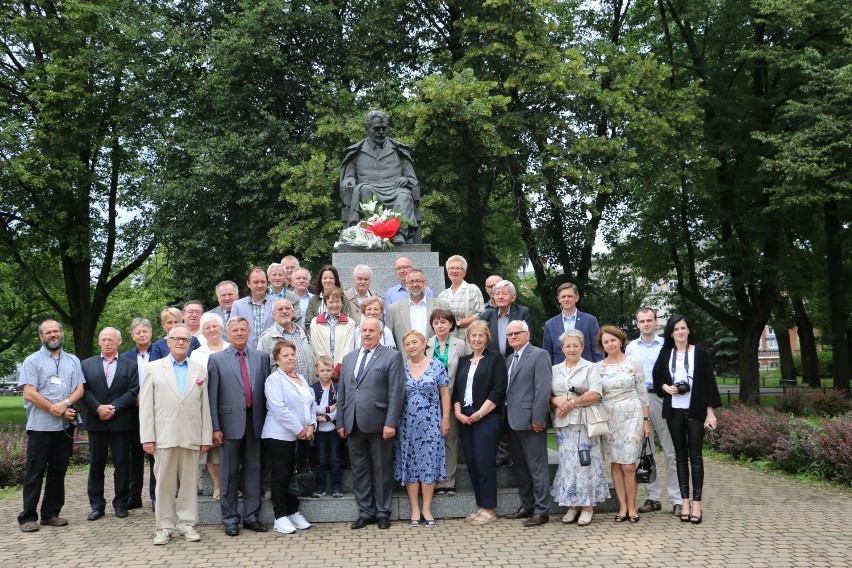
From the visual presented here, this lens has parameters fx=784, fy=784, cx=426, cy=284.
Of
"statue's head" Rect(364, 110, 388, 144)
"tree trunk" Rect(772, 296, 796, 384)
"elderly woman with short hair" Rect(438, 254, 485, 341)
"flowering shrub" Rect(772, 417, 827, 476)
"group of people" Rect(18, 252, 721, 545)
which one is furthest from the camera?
"tree trunk" Rect(772, 296, 796, 384)

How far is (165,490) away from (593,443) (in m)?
3.85

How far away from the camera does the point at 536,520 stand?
7.16 metres

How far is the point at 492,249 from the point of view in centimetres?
2341

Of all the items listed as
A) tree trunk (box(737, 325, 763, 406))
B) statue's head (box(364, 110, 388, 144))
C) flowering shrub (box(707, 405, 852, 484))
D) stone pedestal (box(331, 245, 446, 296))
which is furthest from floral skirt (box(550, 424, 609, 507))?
tree trunk (box(737, 325, 763, 406))

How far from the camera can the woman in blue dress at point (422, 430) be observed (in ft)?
23.6

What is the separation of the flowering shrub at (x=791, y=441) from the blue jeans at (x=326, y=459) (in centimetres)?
616

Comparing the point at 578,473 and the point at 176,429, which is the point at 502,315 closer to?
the point at 578,473

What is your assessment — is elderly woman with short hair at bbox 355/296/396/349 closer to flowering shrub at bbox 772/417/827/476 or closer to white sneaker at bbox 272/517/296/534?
white sneaker at bbox 272/517/296/534

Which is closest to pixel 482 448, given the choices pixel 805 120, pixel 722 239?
pixel 805 120

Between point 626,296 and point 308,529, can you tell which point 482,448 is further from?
point 626,296

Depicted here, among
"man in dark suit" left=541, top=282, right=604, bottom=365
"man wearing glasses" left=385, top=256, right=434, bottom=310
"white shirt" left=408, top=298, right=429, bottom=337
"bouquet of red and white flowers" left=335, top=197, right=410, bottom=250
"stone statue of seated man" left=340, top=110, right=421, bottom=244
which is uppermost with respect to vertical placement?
"stone statue of seated man" left=340, top=110, right=421, bottom=244

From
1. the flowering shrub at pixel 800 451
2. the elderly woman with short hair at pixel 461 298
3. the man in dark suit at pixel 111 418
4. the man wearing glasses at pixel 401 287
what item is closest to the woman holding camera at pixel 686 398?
the elderly woman with short hair at pixel 461 298

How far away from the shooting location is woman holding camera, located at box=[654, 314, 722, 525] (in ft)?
23.7

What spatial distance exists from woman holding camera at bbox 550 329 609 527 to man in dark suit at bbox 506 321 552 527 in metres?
0.14
